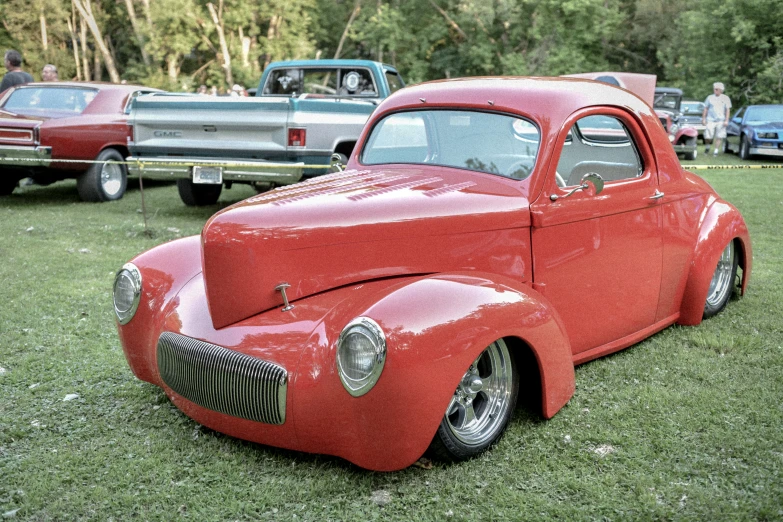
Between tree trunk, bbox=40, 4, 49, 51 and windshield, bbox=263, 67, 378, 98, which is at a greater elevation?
tree trunk, bbox=40, 4, 49, 51

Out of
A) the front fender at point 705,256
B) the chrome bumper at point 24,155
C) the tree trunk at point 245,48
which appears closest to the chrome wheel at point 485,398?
the front fender at point 705,256

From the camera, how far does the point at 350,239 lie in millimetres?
3242

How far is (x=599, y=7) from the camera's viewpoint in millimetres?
33031

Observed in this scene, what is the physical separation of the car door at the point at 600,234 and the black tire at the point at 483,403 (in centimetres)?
57

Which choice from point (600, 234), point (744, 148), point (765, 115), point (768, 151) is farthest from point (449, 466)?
point (765, 115)

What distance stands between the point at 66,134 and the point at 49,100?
100 cm

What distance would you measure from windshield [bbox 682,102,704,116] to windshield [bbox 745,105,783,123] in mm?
7502

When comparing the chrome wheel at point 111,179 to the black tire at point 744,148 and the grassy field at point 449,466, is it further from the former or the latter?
the black tire at point 744,148

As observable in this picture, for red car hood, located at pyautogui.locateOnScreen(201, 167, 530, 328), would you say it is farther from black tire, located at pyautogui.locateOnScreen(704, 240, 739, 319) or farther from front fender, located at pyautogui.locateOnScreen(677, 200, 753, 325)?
black tire, located at pyautogui.locateOnScreen(704, 240, 739, 319)

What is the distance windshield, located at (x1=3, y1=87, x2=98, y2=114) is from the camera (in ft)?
34.6

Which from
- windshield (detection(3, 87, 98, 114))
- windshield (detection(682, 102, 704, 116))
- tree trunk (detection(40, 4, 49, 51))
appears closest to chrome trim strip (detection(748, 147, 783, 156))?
windshield (detection(682, 102, 704, 116))

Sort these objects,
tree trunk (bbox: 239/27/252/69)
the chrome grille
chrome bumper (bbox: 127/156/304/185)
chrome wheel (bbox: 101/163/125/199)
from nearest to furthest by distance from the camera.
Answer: the chrome grille < chrome bumper (bbox: 127/156/304/185) < chrome wheel (bbox: 101/163/125/199) < tree trunk (bbox: 239/27/252/69)

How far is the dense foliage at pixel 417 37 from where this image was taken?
29.1 metres

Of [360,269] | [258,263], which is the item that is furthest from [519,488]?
[258,263]
